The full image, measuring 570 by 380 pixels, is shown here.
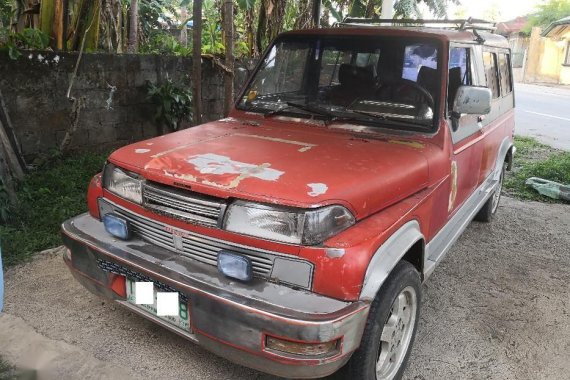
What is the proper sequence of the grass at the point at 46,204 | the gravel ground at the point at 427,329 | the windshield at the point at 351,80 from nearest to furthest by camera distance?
the gravel ground at the point at 427,329
the windshield at the point at 351,80
the grass at the point at 46,204

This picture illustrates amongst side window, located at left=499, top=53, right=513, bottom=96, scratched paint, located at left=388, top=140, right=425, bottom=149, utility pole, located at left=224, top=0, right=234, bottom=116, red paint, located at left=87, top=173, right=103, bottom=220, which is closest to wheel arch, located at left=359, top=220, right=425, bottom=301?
scratched paint, located at left=388, top=140, right=425, bottom=149

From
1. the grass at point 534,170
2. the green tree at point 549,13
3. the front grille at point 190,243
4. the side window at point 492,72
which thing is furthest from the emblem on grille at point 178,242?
the green tree at point 549,13

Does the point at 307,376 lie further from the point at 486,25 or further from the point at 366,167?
the point at 486,25

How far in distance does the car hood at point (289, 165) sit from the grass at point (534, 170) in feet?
13.6

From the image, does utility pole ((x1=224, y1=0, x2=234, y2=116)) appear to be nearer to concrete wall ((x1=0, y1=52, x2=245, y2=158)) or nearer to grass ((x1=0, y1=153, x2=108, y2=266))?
concrete wall ((x1=0, y1=52, x2=245, y2=158))

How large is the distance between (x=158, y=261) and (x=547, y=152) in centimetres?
868

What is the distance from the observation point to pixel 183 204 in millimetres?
2240

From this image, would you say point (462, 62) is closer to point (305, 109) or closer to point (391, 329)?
point (305, 109)

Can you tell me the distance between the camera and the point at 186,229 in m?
2.25

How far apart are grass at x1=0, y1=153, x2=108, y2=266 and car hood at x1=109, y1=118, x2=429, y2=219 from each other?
1652mm

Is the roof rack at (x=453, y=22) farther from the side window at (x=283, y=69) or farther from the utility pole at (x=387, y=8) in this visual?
the utility pole at (x=387, y=8)

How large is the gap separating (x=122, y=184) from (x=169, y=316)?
2.49ft

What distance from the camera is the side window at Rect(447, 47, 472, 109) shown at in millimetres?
3145

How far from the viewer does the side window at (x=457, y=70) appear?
3145 millimetres
